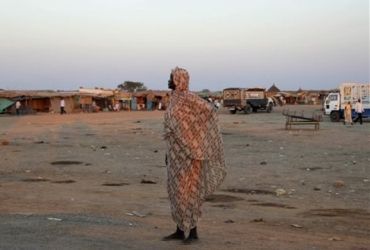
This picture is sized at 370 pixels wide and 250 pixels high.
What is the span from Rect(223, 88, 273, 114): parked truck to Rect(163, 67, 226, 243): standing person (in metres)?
54.3

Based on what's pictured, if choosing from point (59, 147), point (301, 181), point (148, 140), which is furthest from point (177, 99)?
point (148, 140)

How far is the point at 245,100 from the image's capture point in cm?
6131

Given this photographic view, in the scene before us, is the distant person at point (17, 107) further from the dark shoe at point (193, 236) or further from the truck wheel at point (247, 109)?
the dark shoe at point (193, 236)

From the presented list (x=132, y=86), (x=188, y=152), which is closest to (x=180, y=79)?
(x=188, y=152)

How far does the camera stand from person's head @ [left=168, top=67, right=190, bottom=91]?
6242 mm

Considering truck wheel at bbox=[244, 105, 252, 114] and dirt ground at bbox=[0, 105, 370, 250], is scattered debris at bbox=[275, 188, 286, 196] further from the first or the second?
truck wheel at bbox=[244, 105, 252, 114]

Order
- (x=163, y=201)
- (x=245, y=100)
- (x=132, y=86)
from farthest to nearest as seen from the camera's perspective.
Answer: (x=132, y=86) < (x=245, y=100) < (x=163, y=201)

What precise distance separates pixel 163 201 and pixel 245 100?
172 feet

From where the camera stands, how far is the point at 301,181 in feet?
40.1

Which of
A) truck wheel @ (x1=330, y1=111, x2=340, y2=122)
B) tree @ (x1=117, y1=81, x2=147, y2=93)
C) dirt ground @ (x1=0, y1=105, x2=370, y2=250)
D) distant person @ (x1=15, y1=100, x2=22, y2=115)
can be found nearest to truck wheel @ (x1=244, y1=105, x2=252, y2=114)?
truck wheel @ (x1=330, y1=111, x2=340, y2=122)

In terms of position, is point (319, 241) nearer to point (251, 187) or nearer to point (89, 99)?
point (251, 187)

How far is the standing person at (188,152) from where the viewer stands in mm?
6121

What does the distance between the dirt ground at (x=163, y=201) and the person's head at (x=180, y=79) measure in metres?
1.61

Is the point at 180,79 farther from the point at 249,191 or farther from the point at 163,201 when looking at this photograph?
the point at 249,191
